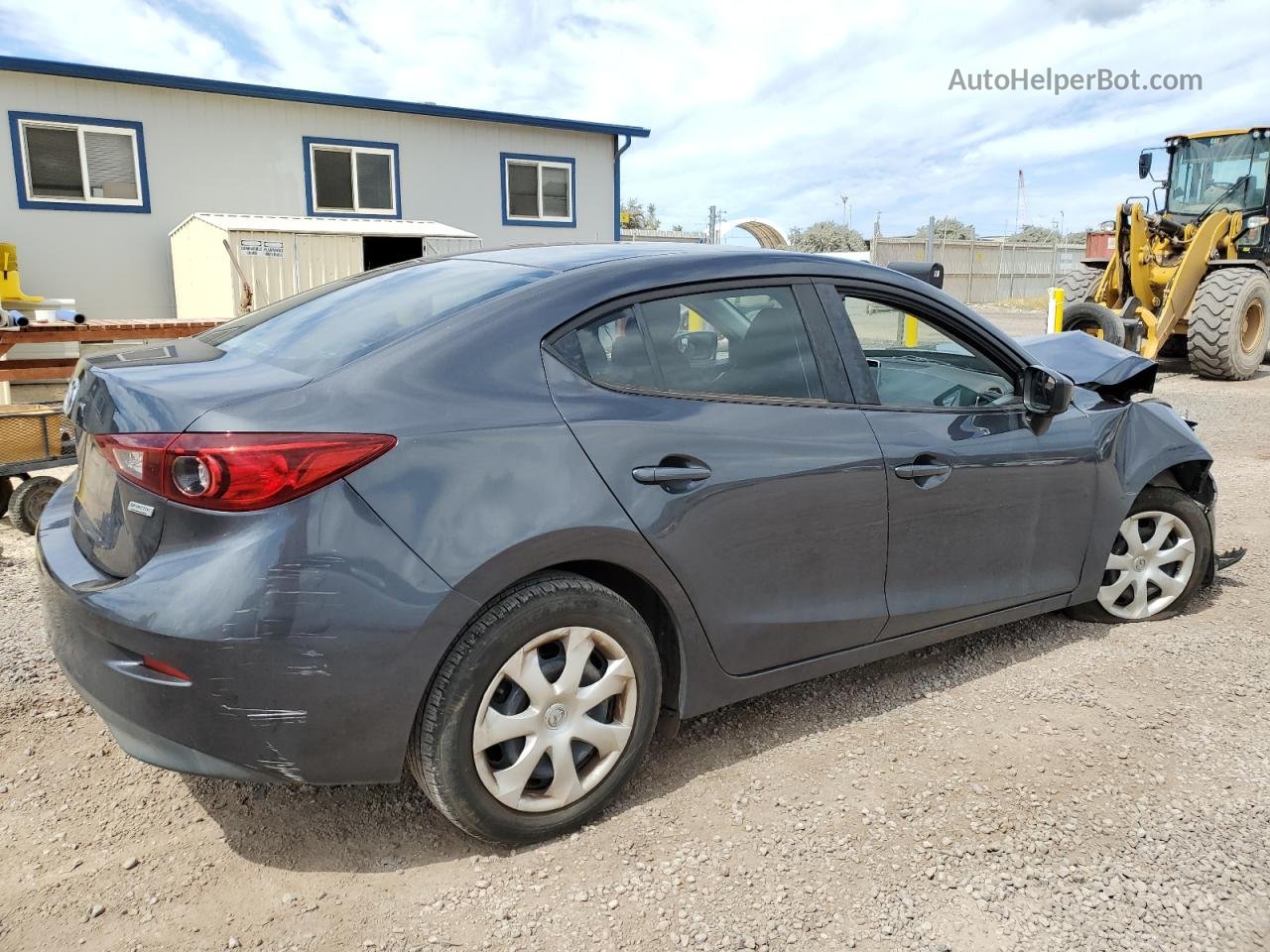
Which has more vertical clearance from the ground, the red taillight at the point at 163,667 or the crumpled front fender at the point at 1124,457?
the crumpled front fender at the point at 1124,457

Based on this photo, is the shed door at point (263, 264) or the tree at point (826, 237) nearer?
the shed door at point (263, 264)

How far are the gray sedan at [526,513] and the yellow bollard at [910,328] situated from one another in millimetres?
67

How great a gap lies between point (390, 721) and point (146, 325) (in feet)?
23.6

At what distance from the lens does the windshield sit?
13.5 metres

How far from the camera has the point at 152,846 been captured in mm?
2553

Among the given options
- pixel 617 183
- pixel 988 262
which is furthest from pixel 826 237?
pixel 617 183

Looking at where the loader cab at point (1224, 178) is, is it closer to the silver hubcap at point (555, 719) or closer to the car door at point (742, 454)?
the car door at point (742, 454)

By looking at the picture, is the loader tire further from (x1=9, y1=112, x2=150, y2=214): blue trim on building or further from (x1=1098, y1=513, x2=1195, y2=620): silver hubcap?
(x1=9, y1=112, x2=150, y2=214): blue trim on building

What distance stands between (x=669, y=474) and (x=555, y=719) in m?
0.70

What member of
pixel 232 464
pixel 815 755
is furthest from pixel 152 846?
pixel 815 755

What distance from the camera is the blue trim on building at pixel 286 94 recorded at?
42.1 ft

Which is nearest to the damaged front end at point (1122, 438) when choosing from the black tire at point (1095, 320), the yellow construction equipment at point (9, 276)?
the black tire at point (1095, 320)

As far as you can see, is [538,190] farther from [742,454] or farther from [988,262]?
[988,262]

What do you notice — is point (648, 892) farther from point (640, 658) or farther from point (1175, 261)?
point (1175, 261)
